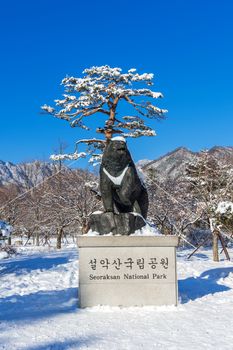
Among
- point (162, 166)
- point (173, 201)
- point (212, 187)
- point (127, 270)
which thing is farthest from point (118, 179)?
point (162, 166)

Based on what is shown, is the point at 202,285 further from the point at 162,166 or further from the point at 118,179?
the point at 162,166

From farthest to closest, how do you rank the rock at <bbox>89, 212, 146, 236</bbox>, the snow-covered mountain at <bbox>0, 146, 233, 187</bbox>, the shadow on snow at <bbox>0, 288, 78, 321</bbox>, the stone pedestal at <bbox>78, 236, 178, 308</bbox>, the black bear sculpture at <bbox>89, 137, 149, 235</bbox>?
the snow-covered mountain at <bbox>0, 146, 233, 187</bbox> < the black bear sculpture at <bbox>89, 137, 149, 235</bbox> < the rock at <bbox>89, 212, 146, 236</bbox> < the stone pedestal at <bbox>78, 236, 178, 308</bbox> < the shadow on snow at <bbox>0, 288, 78, 321</bbox>

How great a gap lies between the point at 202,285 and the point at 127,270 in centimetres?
295

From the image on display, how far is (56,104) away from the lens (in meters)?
16.0

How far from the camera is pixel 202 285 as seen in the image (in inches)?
335

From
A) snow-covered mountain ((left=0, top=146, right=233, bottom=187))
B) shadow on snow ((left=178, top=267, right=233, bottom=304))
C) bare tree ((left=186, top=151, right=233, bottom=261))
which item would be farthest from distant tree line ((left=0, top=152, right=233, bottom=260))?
shadow on snow ((left=178, top=267, right=233, bottom=304))

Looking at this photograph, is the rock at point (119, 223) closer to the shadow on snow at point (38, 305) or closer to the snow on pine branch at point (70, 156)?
the shadow on snow at point (38, 305)

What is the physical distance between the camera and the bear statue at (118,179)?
664cm

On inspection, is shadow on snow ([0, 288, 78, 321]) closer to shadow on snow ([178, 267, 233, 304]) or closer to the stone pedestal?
the stone pedestal

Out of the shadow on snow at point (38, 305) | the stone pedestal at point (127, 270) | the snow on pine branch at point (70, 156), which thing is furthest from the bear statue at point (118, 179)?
the snow on pine branch at point (70, 156)

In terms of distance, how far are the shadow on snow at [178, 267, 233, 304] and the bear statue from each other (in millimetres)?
1838

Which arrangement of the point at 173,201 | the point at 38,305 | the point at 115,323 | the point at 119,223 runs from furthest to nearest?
1. the point at 173,201
2. the point at 119,223
3. the point at 38,305
4. the point at 115,323

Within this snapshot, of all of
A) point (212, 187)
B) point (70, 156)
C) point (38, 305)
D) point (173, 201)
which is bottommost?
point (38, 305)

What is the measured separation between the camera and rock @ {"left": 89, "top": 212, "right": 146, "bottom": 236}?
6.40 metres
